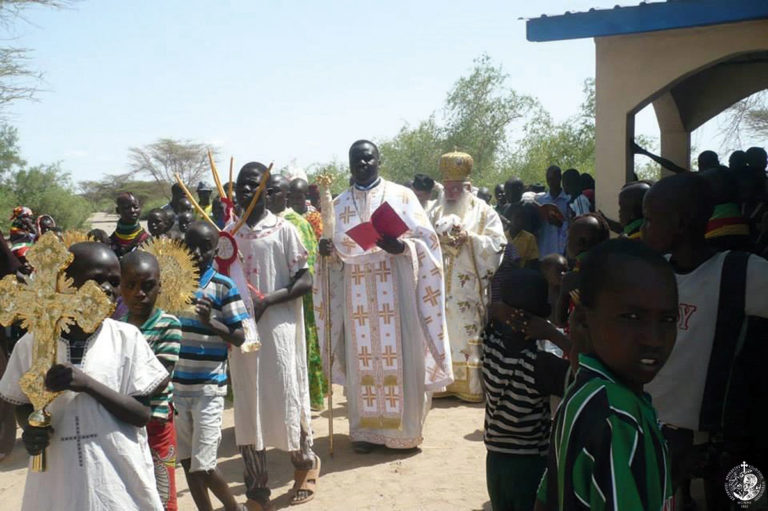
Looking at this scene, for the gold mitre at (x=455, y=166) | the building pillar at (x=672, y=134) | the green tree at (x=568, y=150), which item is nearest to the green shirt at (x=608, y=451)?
the gold mitre at (x=455, y=166)

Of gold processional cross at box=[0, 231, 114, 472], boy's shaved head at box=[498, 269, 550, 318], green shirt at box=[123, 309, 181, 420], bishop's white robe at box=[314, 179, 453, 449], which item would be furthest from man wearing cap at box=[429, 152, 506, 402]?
gold processional cross at box=[0, 231, 114, 472]

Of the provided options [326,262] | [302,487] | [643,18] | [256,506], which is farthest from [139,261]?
[643,18]

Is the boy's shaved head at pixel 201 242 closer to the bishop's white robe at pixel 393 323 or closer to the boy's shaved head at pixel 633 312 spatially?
the bishop's white robe at pixel 393 323

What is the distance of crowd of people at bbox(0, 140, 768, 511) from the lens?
1.93m

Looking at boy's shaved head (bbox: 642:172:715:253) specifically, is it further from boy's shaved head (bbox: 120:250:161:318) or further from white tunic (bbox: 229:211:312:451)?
white tunic (bbox: 229:211:312:451)

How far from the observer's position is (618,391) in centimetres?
189

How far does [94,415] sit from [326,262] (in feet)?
12.9

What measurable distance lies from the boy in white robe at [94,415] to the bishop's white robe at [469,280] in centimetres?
566

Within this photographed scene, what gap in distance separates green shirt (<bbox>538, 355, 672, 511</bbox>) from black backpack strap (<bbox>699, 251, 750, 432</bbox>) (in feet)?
4.65

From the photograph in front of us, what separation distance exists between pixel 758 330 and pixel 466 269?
17.7 ft

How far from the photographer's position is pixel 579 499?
6.11 ft

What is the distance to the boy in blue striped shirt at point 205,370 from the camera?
4.64m

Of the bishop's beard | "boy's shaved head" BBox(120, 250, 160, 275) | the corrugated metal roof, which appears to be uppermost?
the corrugated metal roof

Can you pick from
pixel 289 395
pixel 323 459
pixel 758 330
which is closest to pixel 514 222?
pixel 323 459
